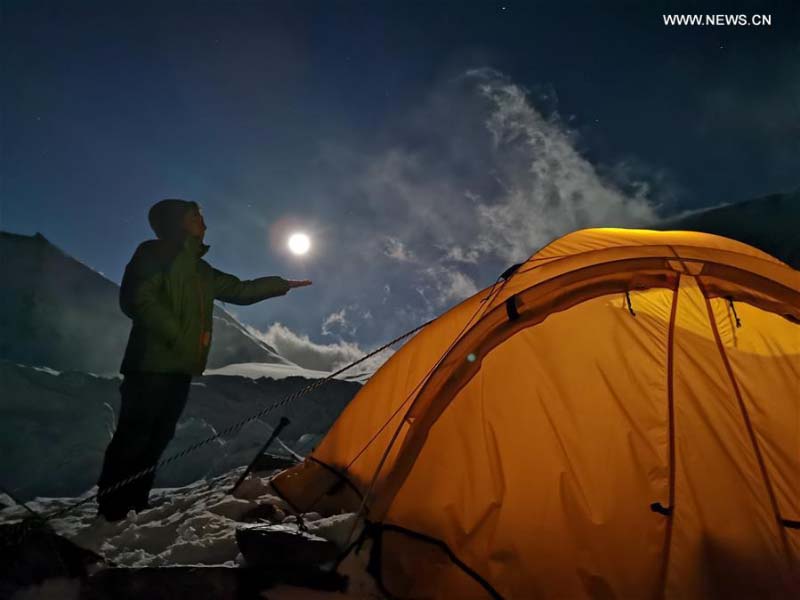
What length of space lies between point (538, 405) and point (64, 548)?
3108 millimetres

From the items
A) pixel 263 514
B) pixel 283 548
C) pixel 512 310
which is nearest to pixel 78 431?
pixel 263 514

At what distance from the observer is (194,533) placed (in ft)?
11.4

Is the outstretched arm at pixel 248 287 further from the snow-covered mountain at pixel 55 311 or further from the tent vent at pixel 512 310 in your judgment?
the snow-covered mountain at pixel 55 311

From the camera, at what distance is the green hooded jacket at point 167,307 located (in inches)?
155

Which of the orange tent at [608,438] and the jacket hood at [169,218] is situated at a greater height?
the jacket hood at [169,218]

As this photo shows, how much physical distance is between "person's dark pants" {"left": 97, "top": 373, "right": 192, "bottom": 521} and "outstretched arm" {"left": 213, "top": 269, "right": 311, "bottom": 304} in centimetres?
106

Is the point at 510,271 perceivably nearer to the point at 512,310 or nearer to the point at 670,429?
the point at 512,310

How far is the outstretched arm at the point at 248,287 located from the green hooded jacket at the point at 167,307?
220 millimetres

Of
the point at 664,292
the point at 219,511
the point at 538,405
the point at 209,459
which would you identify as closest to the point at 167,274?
the point at 219,511

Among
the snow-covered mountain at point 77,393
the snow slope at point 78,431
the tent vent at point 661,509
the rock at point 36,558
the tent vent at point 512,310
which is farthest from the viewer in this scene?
the snow-covered mountain at point 77,393

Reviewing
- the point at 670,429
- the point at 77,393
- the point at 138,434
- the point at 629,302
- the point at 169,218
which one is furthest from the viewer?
the point at 77,393

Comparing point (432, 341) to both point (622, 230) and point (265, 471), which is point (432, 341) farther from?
point (265, 471)

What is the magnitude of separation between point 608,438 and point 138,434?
154 inches

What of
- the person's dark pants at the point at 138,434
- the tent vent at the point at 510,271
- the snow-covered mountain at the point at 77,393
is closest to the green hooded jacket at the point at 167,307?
the person's dark pants at the point at 138,434
